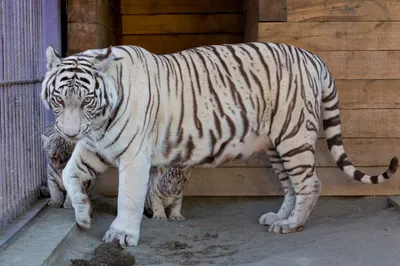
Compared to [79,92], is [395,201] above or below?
below

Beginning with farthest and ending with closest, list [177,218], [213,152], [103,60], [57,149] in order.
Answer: [177,218] → [57,149] → [213,152] → [103,60]

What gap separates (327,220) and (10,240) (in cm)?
241

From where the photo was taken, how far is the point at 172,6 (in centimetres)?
735

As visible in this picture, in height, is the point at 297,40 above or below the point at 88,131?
above

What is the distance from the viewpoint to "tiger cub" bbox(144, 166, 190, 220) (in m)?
4.91

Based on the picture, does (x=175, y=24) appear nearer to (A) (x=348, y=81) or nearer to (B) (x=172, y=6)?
(B) (x=172, y=6)

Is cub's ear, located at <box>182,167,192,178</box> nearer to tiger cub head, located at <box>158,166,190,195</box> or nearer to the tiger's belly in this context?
tiger cub head, located at <box>158,166,190,195</box>

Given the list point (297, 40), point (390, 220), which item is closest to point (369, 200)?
point (390, 220)

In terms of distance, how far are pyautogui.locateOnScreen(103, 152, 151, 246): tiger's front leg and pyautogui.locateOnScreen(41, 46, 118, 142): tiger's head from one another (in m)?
0.35

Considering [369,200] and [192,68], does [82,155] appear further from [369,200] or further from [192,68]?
[369,200]

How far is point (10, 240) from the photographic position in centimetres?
362

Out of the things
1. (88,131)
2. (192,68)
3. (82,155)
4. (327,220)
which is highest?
(192,68)

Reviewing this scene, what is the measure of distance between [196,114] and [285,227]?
3.44 ft

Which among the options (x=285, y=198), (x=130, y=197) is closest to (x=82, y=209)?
(x=130, y=197)
